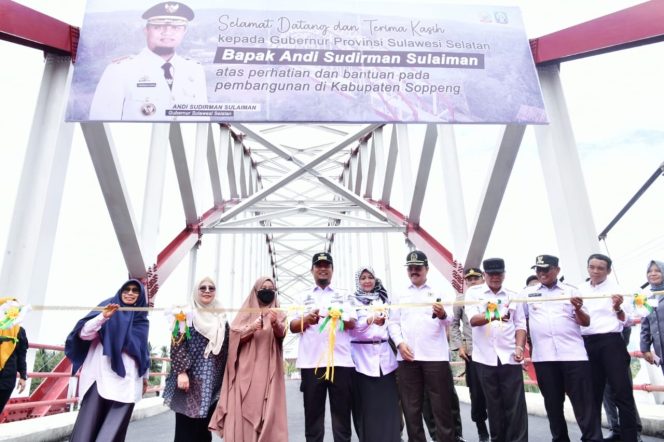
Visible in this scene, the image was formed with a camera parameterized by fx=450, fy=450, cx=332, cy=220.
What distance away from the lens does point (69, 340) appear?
317cm

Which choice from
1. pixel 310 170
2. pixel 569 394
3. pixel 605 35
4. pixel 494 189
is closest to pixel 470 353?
pixel 569 394

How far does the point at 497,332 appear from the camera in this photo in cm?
341

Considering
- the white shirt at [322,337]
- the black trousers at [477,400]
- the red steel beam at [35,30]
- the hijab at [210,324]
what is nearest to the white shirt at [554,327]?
the black trousers at [477,400]

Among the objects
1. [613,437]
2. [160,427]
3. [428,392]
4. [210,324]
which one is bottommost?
[160,427]

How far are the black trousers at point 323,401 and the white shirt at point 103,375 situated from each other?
3.97ft

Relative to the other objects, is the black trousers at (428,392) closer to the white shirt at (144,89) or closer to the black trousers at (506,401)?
the black trousers at (506,401)

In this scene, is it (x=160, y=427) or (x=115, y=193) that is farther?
(x=160, y=427)

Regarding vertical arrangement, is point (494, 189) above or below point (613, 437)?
above

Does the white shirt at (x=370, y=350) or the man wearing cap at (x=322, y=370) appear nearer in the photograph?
the man wearing cap at (x=322, y=370)

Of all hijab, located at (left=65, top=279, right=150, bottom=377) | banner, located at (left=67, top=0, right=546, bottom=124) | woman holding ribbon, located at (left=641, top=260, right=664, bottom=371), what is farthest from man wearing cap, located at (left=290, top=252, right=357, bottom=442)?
woman holding ribbon, located at (left=641, top=260, right=664, bottom=371)

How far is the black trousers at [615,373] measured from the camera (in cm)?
329

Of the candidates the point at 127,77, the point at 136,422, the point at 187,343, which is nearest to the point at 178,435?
the point at 187,343

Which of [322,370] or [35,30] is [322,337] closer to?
[322,370]

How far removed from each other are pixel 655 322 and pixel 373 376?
243cm
